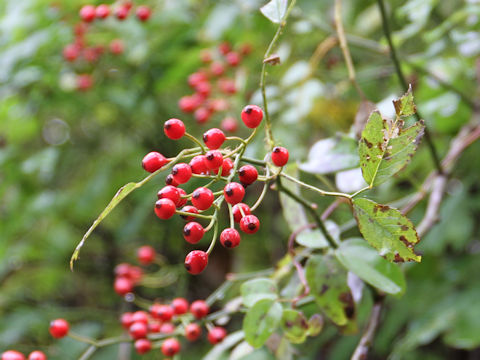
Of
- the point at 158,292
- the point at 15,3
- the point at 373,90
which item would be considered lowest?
the point at 158,292

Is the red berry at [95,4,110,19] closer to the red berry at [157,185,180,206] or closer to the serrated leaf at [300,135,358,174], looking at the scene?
the serrated leaf at [300,135,358,174]

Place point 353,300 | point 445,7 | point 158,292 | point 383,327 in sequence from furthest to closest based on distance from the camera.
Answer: point 158,292 → point 445,7 → point 383,327 → point 353,300

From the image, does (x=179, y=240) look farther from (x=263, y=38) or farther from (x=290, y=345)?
(x=290, y=345)

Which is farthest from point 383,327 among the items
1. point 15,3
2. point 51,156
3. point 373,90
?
point 15,3

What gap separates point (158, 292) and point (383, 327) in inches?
50.2

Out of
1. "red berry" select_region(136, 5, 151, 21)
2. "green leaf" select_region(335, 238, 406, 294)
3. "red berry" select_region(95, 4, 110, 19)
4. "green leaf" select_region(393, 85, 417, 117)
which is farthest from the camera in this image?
"red berry" select_region(136, 5, 151, 21)

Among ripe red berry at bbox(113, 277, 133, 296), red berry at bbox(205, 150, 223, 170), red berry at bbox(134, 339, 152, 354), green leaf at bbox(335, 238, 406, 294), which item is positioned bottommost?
ripe red berry at bbox(113, 277, 133, 296)

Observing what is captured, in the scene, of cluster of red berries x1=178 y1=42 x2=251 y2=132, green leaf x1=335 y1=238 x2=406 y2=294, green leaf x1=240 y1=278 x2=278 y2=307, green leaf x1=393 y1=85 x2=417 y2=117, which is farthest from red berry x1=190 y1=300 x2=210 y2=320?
cluster of red berries x1=178 y1=42 x2=251 y2=132

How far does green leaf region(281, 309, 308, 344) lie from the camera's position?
74 centimetres

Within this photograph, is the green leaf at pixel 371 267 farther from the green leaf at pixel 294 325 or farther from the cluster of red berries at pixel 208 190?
the cluster of red berries at pixel 208 190

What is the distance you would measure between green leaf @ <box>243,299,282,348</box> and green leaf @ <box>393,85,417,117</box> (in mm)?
386

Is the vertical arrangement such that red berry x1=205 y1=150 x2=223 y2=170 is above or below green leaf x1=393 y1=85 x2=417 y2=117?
below

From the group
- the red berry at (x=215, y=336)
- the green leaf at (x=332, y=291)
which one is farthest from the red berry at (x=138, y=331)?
the green leaf at (x=332, y=291)

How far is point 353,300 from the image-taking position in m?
0.79
